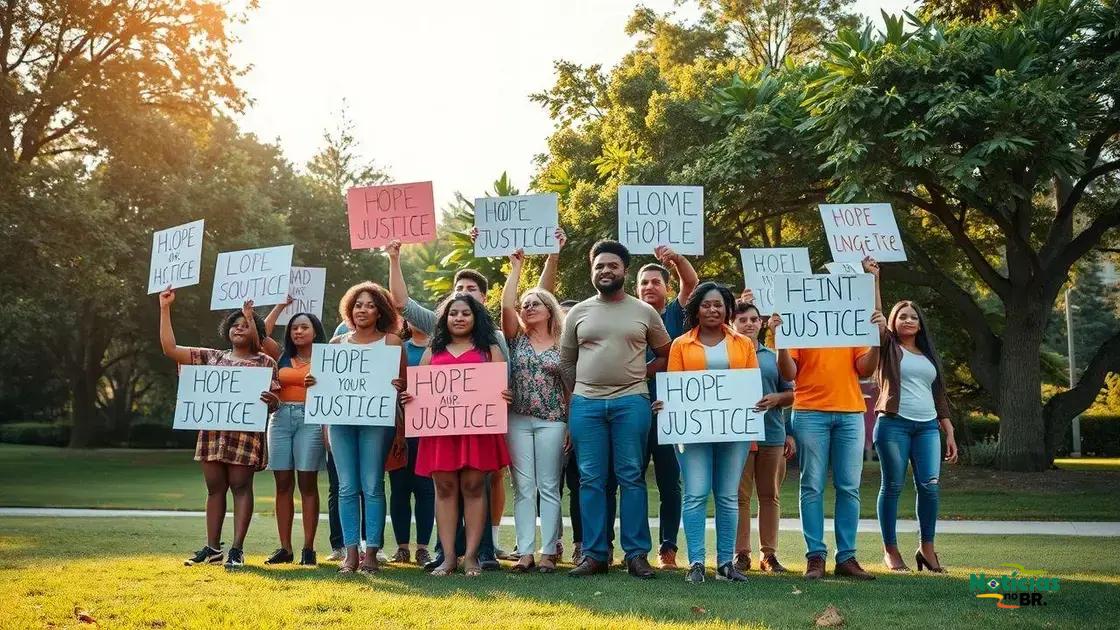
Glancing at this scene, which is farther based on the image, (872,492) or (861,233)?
(872,492)

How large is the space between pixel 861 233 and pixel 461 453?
11.3 ft

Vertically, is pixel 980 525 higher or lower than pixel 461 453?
lower

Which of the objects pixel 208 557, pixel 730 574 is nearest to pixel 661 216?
pixel 730 574

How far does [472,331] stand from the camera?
23.6 feet

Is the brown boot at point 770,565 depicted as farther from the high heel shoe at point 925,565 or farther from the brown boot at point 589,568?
the brown boot at point 589,568

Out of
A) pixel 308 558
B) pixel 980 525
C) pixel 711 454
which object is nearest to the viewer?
pixel 711 454

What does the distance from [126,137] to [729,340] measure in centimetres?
2032

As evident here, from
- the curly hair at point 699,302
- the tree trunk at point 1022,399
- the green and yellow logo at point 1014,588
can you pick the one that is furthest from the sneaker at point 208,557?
the tree trunk at point 1022,399

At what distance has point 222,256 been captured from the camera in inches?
330

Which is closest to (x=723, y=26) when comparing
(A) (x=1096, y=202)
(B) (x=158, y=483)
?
(A) (x=1096, y=202)

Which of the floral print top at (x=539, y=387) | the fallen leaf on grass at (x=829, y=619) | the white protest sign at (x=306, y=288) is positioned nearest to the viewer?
the fallen leaf on grass at (x=829, y=619)

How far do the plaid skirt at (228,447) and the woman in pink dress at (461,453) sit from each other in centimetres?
141

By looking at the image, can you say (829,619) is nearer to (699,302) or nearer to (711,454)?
(711,454)

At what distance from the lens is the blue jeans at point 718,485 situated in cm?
660
